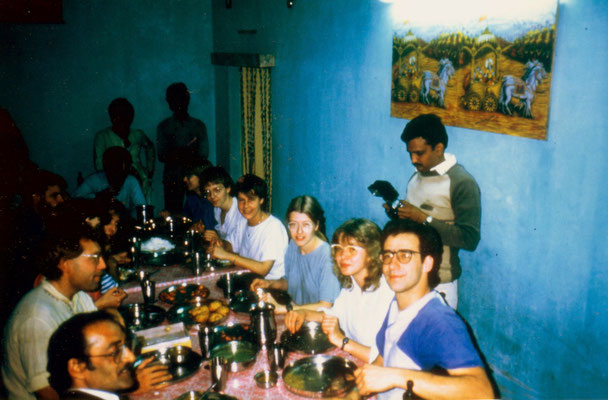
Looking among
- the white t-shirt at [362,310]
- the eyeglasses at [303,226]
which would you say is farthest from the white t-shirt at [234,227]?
the white t-shirt at [362,310]

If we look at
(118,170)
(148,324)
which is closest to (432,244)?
(148,324)

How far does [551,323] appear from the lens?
2811 millimetres

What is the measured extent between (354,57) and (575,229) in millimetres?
2473

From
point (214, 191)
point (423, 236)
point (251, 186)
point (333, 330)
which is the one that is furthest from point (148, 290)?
point (423, 236)

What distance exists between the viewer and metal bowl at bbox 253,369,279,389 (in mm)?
2157

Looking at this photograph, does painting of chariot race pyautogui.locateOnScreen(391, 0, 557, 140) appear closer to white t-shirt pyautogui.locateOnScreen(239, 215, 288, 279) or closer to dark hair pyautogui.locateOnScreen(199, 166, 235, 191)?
white t-shirt pyautogui.locateOnScreen(239, 215, 288, 279)

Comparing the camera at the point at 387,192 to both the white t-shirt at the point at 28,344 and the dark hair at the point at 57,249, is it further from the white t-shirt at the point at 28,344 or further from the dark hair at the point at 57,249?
the white t-shirt at the point at 28,344

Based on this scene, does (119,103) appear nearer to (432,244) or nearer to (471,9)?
(471,9)

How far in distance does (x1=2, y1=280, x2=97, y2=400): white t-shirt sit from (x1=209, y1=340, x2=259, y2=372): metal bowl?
818mm

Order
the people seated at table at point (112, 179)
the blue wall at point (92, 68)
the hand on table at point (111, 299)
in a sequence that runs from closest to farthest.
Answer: the hand on table at point (111, 299) < the people seated at table at point (112, 179) < the blue wall at point (92, 68)

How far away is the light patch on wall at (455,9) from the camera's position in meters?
2.76

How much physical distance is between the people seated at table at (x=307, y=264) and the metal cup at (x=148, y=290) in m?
0.66

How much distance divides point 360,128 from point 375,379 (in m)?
2.83

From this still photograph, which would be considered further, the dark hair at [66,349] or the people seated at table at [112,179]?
the people seated at table at [112,179]
